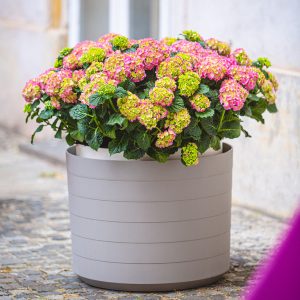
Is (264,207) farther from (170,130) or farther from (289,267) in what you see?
(289,267)

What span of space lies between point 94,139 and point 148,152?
24 cm

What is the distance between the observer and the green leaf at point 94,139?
3225 mm

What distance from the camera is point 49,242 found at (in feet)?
15.3

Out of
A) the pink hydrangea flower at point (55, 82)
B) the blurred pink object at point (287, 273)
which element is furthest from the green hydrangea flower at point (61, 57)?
the blurred pink object at point (287, 273)

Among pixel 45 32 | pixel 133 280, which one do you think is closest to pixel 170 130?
pixel 133 280

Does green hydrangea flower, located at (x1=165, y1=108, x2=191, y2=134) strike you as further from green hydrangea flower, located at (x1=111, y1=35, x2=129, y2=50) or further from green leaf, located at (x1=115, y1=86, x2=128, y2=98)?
green hydrangea flower, located at (x1=111, y1=35, x2=129, y2=50)

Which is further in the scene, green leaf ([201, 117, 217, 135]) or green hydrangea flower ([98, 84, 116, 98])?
green leaf ([201, 117, 217, 135])

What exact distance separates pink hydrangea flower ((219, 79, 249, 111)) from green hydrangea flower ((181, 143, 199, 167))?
8.9 inches

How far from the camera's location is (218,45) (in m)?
3.74

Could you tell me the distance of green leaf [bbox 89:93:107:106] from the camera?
313 centimetres

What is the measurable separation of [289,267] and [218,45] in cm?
302

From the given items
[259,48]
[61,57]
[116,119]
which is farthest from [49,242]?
[259,48]

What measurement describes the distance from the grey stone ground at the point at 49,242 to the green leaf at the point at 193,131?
75 cm

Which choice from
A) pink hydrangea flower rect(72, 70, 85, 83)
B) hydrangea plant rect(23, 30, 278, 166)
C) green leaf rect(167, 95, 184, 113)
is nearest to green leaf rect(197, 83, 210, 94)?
hydrangea plant rect(23, 30, 278, 166)
